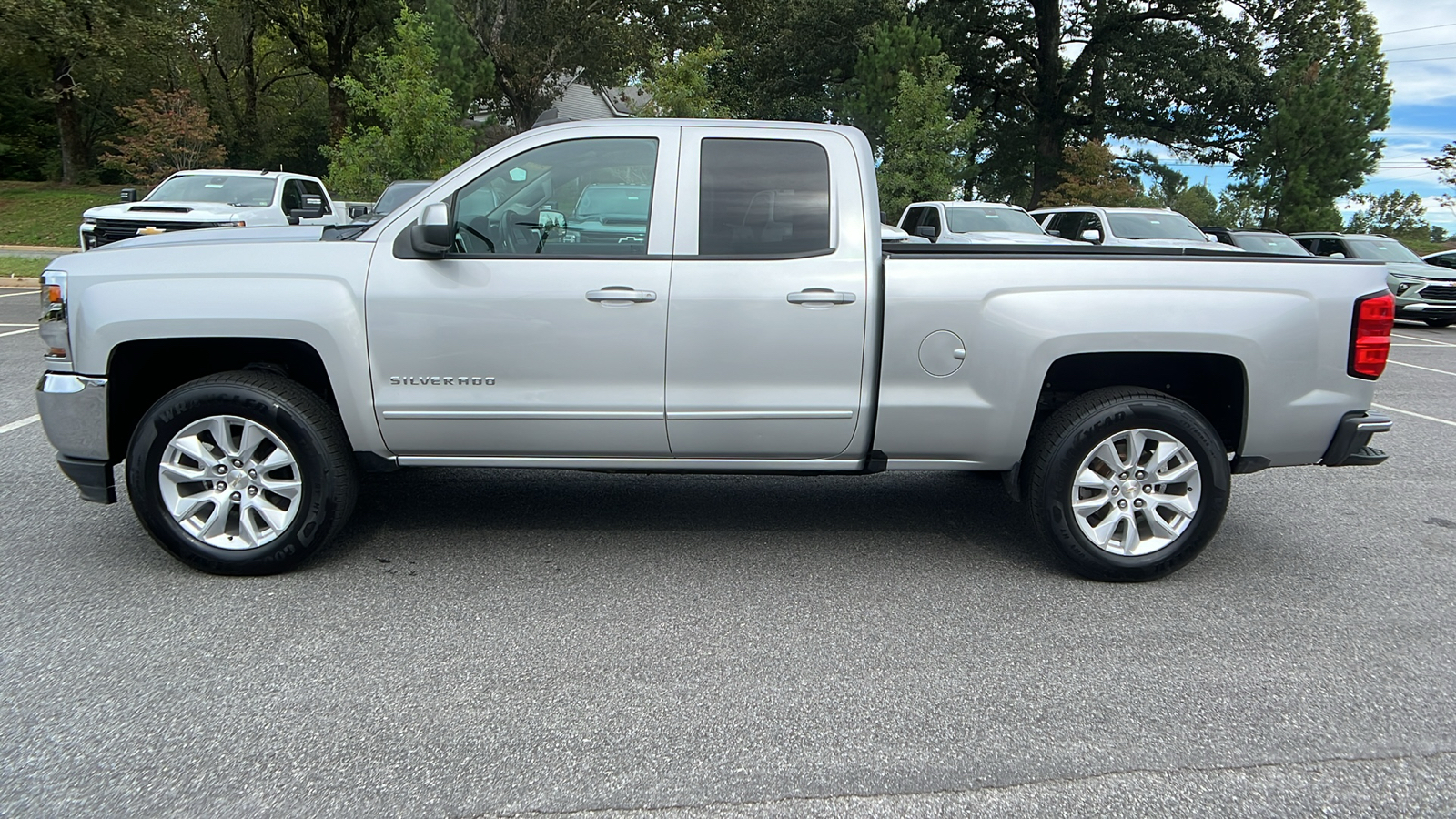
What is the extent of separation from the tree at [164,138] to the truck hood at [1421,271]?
29192 millimetres

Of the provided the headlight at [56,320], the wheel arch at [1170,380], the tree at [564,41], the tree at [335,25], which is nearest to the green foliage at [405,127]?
the tree at [335,25]

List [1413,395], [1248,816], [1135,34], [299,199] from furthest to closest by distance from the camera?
[1135,34] → [299,199] → [1413,395] → [1248,816]

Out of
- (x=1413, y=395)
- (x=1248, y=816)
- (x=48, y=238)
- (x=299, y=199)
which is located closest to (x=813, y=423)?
(x=1248, y=816)

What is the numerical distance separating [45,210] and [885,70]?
22.6 meters

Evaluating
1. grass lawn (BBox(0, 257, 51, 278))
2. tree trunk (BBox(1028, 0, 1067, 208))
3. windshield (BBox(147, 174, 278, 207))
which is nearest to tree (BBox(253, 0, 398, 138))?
grass lawn (BBox(0, 257, 51, 278))

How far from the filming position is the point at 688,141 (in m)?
4.50

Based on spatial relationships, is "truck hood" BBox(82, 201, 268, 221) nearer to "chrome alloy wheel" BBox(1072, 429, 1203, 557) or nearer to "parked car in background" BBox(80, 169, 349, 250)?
"parked car in background" BBox(80, 169, 349, 250)

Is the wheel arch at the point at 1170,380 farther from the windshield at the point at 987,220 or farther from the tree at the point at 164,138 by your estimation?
the tree at the point at 164,138

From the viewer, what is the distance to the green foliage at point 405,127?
19734mm

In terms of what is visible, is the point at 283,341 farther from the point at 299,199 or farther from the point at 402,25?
the point at 402,25

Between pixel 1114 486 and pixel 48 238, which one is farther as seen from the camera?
pixel 48 238

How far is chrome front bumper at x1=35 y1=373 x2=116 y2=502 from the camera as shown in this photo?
4.30 meters

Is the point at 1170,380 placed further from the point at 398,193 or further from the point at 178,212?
the point at 178,212

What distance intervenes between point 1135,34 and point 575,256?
34746 mm
